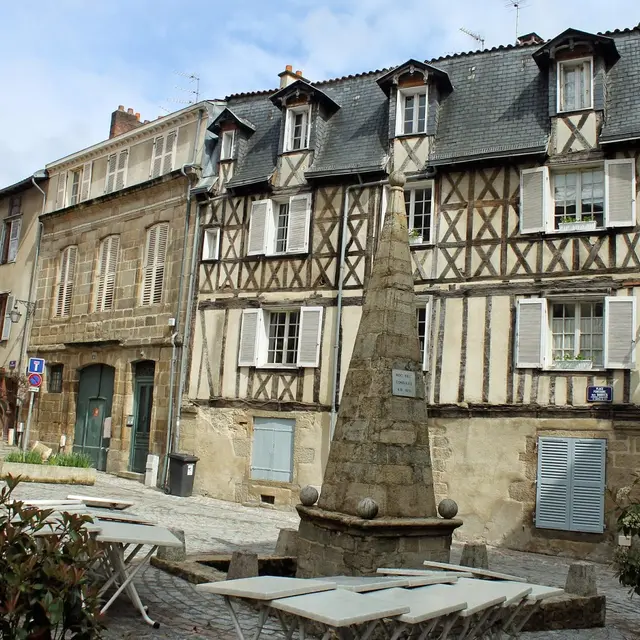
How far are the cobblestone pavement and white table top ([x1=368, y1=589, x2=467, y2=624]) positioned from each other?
4.70 ft

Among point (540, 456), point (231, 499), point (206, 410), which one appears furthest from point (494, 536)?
point (206, 410)

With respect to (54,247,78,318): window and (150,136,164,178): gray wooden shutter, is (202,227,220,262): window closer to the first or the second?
(150,136,164,178): gray wooden shutter

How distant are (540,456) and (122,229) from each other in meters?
10.9

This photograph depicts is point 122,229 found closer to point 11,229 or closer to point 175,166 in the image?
point 175,166

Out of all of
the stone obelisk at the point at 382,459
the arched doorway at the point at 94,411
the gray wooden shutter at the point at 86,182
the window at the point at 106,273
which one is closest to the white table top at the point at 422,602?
the stone obelisk at the point at 382,459

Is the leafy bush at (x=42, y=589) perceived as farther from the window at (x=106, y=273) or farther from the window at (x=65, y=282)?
the window at (x=65, y=282)

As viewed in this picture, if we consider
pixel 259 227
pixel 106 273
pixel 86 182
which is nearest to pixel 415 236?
pixel 259 227

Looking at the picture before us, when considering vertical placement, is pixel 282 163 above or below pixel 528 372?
above

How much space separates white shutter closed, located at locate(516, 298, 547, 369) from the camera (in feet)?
38.7

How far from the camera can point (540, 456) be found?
38.3 ft

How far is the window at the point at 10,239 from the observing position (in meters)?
21.6

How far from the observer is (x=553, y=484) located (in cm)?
1153

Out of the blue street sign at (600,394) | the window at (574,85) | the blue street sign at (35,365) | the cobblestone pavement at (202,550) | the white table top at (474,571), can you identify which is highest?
the window at (574,85)

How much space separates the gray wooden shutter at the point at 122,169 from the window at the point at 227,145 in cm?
349
